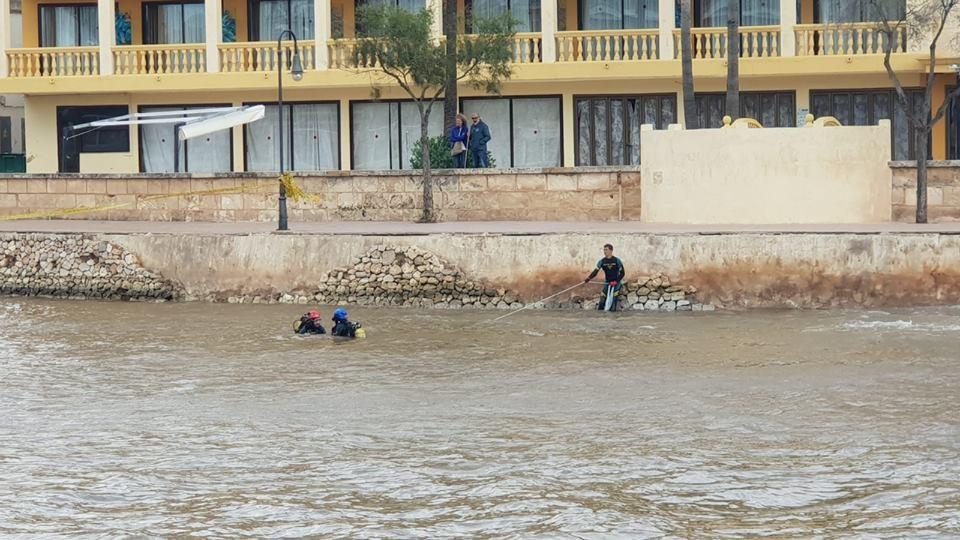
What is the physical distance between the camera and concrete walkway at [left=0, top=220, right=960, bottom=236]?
2680 cm

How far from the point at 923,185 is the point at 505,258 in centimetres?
751

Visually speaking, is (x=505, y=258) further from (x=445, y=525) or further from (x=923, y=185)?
(x=445, y=525)

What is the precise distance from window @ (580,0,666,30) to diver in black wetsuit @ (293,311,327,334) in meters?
17.1

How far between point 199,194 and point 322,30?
7.62 metres

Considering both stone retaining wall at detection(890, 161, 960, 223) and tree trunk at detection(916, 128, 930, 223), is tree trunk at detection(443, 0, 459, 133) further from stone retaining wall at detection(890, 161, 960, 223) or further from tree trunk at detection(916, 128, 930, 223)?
tree trunk at detection(916, 128, 930, 223)

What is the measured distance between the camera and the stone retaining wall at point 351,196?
3000 centimetres

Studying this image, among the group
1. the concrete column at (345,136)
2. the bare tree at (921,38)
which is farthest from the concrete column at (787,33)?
the concrete column at (345,136)

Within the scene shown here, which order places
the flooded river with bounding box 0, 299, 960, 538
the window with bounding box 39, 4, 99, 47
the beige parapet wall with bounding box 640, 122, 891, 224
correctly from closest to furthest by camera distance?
the flooded river with bounding box 0, 299, 960, 538 < the beige parapet wall with bounding box 640, 122, 891, 224 < the window with bounding box 39, 4, 99, 47

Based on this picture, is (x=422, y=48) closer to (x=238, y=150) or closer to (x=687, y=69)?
(x=687, y=69)

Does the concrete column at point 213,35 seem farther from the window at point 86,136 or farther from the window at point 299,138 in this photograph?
the window at point 86,136

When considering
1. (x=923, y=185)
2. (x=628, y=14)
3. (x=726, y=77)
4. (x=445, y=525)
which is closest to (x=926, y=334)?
(x=923, y=185)

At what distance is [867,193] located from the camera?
28.6 m

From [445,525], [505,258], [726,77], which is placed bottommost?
[445,525]

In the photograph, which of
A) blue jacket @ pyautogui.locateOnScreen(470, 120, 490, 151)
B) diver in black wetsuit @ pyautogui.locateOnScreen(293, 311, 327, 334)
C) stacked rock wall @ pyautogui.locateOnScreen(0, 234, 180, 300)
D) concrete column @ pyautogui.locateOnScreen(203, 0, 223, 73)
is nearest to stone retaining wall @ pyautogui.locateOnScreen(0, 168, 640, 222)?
blue jacket @ pyautogui.locateOnScreen(470, 120, 490, 151)
